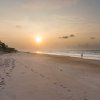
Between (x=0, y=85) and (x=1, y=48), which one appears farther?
(x=1, y=48)

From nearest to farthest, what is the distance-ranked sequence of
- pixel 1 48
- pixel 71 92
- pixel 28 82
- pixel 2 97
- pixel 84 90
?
pixel 2 97, pixel 71 92, pixel 84 90, pixel 28 82, pixel 1 48

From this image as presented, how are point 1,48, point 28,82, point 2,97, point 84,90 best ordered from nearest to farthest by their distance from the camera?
point 2,97 < point 84,90 < point 28,82 < point 1,48

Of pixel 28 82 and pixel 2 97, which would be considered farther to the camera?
pixel 28 82

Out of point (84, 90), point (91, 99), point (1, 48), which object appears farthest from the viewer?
point (1, 48)

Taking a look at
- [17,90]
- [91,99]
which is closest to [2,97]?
[17,90]

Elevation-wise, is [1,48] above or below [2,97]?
above

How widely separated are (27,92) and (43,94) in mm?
766

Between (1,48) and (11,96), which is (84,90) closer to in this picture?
(11,96)

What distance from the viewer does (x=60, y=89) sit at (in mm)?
9688

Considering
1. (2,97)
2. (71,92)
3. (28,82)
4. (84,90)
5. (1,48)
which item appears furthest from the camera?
(1,48)

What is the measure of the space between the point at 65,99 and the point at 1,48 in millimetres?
57649

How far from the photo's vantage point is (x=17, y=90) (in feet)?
29.9

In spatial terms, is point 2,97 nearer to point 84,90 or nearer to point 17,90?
point 17,90

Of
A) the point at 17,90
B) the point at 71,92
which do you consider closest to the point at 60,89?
the point at 71,92
